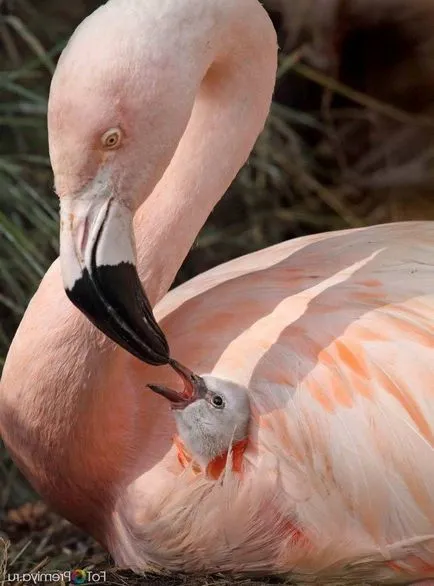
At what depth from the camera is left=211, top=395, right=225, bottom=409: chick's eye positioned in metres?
2.13

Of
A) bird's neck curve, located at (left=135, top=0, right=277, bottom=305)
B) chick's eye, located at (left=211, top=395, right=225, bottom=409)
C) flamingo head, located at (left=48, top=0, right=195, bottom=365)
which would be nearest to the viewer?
flamingo head, located at (left=48, top=0, right=195, bottom=365)

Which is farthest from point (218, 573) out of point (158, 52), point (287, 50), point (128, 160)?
point (287, 50)

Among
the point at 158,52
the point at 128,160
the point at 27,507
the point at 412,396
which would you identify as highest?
the point at 158,52

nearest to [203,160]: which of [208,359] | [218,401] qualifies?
[208,359]

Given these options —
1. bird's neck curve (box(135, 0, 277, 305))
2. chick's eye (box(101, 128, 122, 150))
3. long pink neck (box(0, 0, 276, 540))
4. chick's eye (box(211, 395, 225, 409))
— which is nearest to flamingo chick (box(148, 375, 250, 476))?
chick's eye (box(211, 395, 225, 409))

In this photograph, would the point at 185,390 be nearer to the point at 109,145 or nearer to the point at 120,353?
the point at 120,353

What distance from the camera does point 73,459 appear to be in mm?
2250

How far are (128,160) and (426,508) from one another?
0.85 metres

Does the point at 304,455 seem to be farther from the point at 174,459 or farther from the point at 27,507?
the point at 27,507

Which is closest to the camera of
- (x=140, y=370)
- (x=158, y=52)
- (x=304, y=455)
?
(x=158, y=52)

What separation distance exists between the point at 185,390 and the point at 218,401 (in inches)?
3.2

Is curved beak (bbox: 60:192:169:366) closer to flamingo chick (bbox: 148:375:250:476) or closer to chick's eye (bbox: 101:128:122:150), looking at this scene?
chick's eye (bbox: 101:128:122:150)

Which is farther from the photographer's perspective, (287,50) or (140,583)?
(287,50)

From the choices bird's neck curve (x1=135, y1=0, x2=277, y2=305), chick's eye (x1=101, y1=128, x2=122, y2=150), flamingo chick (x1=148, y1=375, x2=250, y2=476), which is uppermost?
chick's eye (x1=101, y1=128, x2=122, y2=150)
